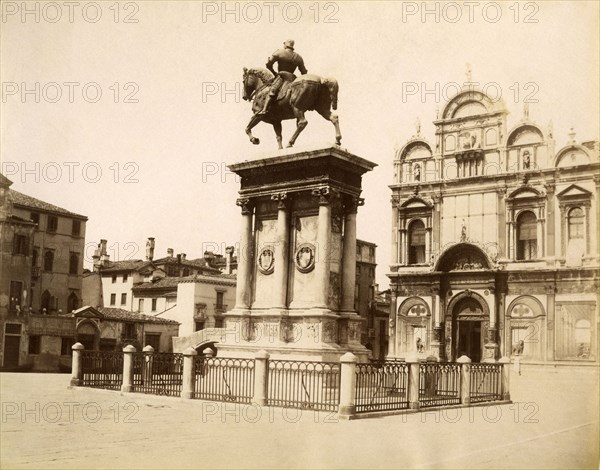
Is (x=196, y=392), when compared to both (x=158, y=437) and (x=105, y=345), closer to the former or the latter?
(x=158, y=437)

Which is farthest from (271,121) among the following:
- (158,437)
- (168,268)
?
A: (168,268)

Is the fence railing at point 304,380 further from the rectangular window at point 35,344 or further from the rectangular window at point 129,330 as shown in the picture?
the rectangular window at point 129,330

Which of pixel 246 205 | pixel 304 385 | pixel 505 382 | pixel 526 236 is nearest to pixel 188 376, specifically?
pixel 304 385

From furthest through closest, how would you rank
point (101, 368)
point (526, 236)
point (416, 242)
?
point (416, 242) < point (526, 236) < point (101, 368)

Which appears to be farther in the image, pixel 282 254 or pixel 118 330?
pixel 118 330

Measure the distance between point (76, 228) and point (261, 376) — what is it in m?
27.9

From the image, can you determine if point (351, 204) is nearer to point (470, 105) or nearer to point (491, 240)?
point (491, 240)

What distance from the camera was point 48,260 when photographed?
36.8m

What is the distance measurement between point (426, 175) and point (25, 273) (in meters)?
18.5

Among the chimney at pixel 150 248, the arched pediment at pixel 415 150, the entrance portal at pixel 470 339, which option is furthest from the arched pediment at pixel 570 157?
the chimney at pixel 150 248

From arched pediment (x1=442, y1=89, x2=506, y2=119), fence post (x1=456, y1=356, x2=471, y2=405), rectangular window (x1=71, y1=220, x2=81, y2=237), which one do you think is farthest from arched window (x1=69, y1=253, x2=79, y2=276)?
fence post (x1=456, y1=356, x2=471, y2=405)

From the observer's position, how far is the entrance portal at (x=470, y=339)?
1319 inches

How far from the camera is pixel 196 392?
1420 cm

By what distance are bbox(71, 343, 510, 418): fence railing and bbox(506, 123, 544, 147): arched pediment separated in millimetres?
18037
